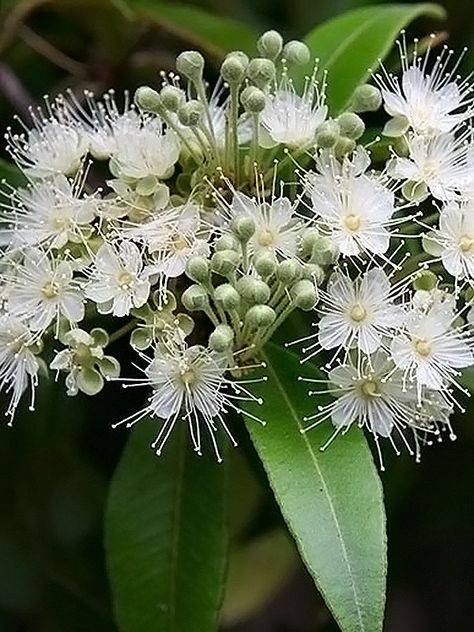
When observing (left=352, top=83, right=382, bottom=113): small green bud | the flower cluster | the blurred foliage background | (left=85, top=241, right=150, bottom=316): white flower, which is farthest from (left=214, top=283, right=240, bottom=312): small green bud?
the blurred foliage background

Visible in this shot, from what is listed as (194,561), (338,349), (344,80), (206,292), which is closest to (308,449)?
(338,349)

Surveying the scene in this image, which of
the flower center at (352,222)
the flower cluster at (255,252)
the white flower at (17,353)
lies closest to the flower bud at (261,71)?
the flower cluster at (255,252)

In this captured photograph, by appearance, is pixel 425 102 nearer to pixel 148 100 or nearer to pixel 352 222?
pixel 352 222

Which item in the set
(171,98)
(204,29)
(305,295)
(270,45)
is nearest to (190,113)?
(171,98)

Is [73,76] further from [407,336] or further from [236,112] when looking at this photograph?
[407,336]

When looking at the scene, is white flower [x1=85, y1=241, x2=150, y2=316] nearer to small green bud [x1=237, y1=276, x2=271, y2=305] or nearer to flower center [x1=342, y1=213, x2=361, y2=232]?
small green bud [x1=237, y1=276, x2=271, y2=305]

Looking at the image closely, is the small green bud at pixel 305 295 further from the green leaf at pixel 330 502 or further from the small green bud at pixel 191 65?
the small green bud at pixel 191 65
